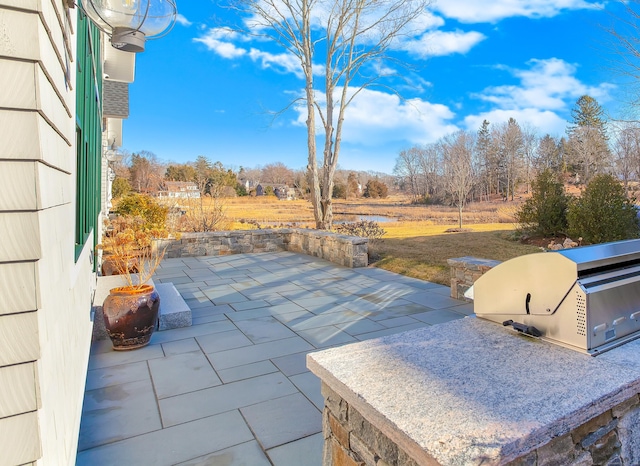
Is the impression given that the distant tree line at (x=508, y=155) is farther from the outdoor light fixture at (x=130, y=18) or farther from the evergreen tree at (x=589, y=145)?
the outdoor light fixture at (x=130, y=18)

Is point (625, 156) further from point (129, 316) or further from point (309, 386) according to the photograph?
point (129, 316)

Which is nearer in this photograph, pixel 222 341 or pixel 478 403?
pixel 478 403

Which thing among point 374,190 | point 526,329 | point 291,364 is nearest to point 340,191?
point 374,190

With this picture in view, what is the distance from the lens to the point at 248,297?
4898mm

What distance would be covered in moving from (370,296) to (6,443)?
13.9 feet

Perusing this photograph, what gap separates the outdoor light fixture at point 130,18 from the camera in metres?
1.85

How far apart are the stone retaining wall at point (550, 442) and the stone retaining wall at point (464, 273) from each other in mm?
3264

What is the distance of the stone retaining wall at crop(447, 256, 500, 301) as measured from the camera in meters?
4.39

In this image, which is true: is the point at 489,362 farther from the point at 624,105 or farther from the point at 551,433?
the point at 624,105

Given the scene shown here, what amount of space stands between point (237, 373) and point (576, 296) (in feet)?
7.51

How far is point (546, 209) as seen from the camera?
26.8ft

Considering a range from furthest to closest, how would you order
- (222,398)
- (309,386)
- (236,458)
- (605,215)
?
(605,215)
(309,386)
(222,398)
(236,458)

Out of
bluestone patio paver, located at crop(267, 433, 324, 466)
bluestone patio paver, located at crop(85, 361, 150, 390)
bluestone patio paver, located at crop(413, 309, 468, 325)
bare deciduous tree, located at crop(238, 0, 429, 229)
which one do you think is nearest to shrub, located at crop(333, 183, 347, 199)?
bare deciduous tree, located at crop(238, 0, 429, 229)

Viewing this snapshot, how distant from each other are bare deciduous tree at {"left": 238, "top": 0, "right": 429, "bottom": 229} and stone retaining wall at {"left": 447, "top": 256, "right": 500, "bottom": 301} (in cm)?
493
